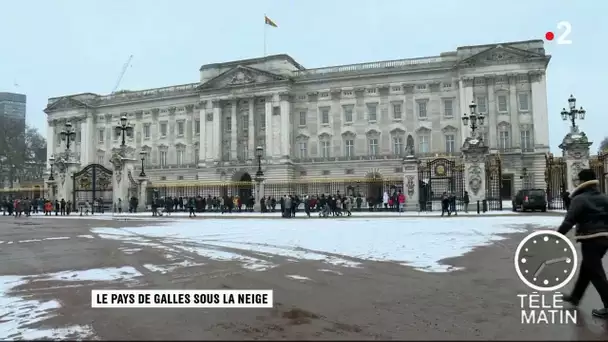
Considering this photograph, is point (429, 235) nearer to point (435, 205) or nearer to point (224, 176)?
point (435, 205)

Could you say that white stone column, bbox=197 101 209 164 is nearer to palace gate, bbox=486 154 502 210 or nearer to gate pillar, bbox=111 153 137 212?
gate pillar, bbox=111 153 137 212

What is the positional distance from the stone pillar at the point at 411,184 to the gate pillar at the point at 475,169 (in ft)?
10.2

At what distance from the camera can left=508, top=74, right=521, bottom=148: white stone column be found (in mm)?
55844

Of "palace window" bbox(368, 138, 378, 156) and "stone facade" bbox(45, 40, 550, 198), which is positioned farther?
"palace window" bbox(368, 138, 378, 156)

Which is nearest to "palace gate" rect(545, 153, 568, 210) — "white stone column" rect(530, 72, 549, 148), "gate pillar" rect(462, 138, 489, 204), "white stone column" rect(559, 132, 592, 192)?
"white stone column" rect(559, 132, 592, 192)

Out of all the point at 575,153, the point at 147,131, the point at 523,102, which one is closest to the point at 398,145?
the point at 523,102

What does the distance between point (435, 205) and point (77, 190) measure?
28.2 m

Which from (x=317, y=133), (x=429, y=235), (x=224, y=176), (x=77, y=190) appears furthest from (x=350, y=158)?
(x=429, y=235)

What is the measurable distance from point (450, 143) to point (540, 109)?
34.8 ft

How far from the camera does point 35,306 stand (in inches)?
237

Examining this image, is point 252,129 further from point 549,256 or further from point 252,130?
point 549,256

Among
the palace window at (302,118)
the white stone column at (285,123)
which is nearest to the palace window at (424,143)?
the palace window at (302,118)

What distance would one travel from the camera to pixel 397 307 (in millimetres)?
5820
